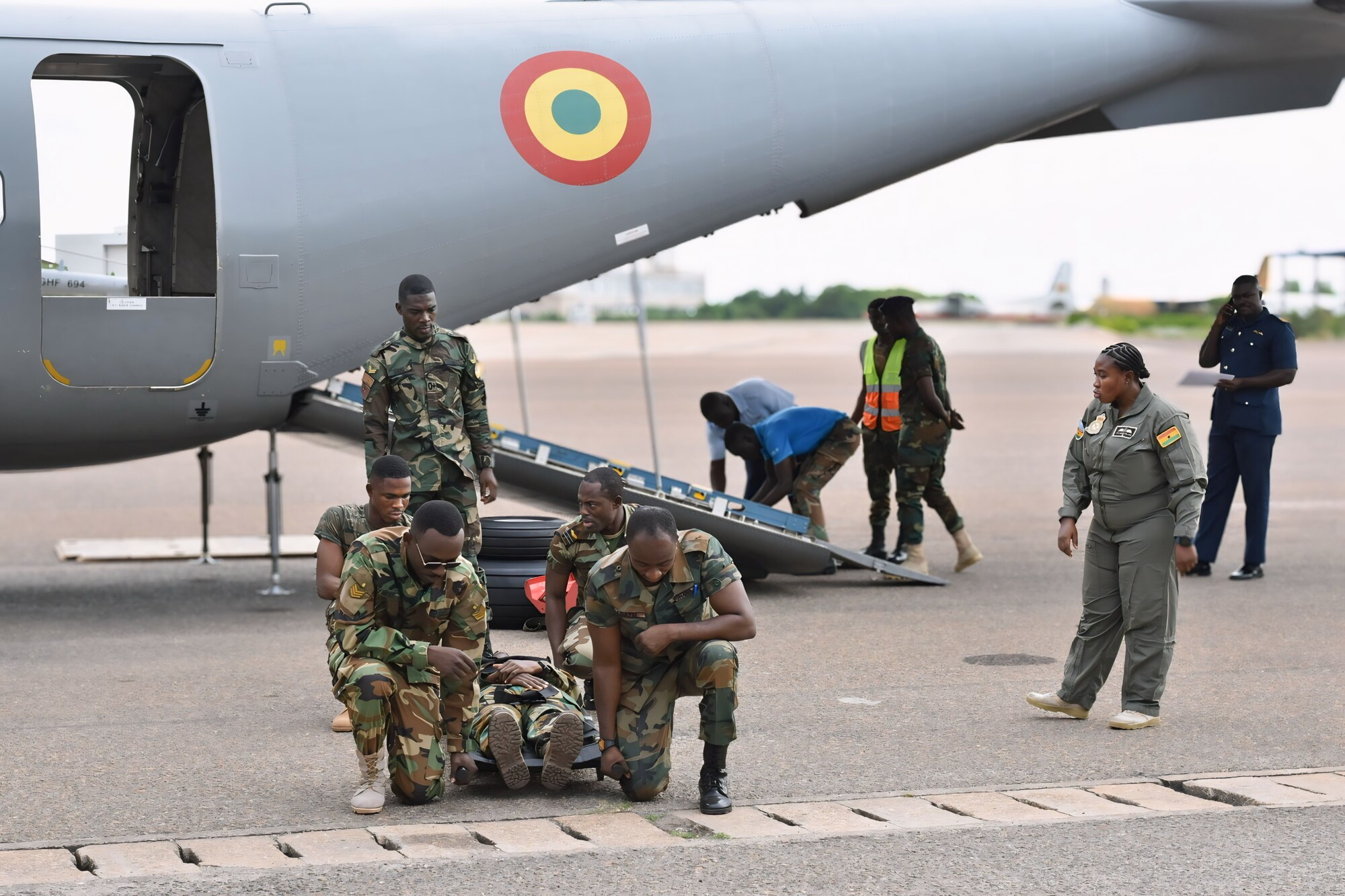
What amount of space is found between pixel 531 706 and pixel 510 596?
9.48ft

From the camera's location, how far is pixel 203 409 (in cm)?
884

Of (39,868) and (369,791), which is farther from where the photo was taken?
(369,791)

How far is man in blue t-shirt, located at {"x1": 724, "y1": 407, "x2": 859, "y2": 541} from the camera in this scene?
10.1m

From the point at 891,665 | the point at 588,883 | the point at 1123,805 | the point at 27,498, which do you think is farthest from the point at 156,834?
the point at 27,498

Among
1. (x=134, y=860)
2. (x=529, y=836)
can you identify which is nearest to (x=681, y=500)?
(x=529, y=836)

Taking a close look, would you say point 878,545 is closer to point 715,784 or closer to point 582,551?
point 582,551

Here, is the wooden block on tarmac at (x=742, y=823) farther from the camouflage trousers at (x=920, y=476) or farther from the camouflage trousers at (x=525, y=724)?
the camouflage trousers at (x=920, y=476)

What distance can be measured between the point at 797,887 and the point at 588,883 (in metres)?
0.63

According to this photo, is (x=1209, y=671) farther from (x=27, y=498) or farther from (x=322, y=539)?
(x=27, y=498)

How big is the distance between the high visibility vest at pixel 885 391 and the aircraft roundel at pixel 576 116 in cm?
234

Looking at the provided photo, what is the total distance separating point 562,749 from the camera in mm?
5312

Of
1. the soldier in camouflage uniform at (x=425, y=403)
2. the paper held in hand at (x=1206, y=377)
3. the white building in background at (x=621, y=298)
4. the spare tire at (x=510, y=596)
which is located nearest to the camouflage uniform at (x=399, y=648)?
the soldier in camouflage uniform at (x=425, y=403)

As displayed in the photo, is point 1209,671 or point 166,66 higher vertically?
point 166,66

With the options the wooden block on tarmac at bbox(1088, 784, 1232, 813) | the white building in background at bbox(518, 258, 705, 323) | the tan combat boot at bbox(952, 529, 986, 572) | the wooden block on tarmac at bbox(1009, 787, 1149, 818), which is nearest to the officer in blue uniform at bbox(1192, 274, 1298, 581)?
the tan combat boot at bbox(952, 529, 986, 572)
